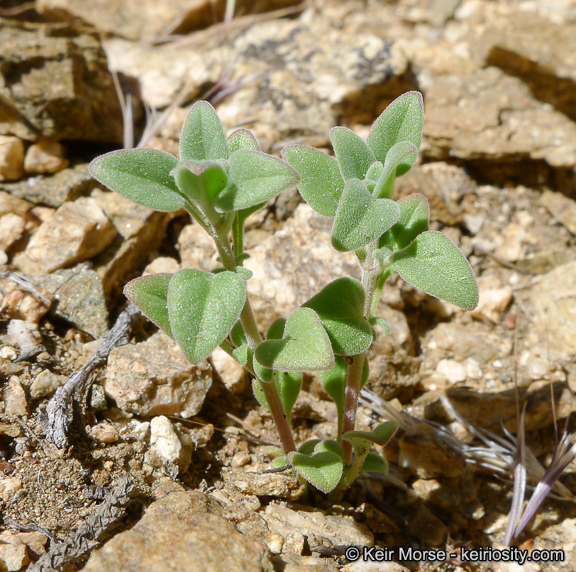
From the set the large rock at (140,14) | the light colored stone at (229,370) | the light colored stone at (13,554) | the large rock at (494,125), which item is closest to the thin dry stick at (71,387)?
the light colored stone at (13,554)

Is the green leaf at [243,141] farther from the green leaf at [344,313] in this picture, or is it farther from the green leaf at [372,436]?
the green leaf at [372,436]

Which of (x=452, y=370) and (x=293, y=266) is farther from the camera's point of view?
(x=452, y=370)

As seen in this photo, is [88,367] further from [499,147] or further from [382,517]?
[499,147]

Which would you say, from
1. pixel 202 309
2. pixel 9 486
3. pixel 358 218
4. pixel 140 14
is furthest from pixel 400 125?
pixel 140 14

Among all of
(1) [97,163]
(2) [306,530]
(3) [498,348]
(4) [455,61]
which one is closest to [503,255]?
(3) [498,348]

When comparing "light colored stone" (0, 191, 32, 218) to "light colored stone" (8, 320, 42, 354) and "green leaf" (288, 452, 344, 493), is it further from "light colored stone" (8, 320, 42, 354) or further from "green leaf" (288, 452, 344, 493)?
"green leaf" (288, 452, 344, 493)

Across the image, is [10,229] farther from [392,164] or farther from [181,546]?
[392,164]
